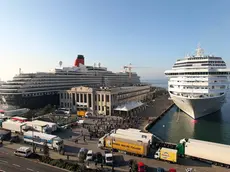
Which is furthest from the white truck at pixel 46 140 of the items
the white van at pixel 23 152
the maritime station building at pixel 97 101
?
the maritime station building at pixel 97 101

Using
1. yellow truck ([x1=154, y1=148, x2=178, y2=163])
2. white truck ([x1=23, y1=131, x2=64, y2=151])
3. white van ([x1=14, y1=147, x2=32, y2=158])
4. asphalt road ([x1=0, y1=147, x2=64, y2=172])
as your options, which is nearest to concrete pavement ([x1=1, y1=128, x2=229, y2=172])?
yellow truck ([x1=154, y1=148, x2=178, y2=163])

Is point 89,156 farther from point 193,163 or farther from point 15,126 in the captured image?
point 15,126

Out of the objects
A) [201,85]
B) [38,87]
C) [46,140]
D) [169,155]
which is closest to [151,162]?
[169,155]

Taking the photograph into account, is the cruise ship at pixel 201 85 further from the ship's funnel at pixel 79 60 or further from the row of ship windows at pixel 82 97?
the ship's funnel at pixel 79 60

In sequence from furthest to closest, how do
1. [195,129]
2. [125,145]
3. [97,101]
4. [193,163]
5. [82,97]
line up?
[82,97] < [97,101] < [195,129] < [125,145] < [193,163]

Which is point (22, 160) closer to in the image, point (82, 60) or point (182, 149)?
point (182, 149)

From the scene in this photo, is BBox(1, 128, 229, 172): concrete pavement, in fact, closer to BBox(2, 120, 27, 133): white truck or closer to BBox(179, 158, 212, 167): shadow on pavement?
BBox(179, 158, 212, 167): shadow on pavement

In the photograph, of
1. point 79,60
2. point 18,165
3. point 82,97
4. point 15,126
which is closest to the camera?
point 18,165

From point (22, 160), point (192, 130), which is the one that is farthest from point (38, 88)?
point (192, 130)
